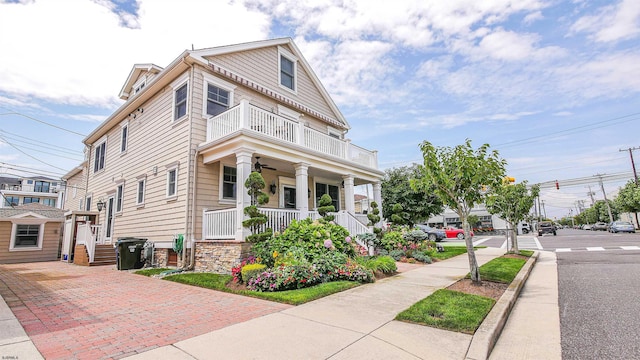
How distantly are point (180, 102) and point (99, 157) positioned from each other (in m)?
9.48

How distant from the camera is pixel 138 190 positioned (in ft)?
41.5

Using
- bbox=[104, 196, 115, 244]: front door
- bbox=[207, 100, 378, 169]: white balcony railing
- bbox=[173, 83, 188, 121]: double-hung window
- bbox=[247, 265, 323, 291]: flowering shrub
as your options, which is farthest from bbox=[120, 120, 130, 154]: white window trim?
bbox=[247, 265, 323, 291]: flowering shrub

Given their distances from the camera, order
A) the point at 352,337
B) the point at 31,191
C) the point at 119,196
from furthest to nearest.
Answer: the point at 31,191, the point at 119,196, the point at 352,337

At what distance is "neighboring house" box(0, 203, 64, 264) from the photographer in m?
15.1

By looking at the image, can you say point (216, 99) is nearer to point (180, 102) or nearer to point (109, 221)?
point (180, 102)

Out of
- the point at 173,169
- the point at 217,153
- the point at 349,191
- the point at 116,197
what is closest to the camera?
the point at 217,153

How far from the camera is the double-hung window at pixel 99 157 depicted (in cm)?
1642

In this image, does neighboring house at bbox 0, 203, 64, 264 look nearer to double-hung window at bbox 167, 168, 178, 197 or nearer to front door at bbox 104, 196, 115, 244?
front door at bbox 104, 196, 115, 244

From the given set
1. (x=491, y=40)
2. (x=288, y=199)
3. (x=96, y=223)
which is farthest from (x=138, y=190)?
(x=491, y=40)

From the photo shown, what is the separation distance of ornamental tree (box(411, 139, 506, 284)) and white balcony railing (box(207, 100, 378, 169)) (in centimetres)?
472

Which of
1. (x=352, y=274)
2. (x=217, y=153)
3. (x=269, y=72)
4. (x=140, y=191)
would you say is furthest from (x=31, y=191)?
(x=352, y=274)

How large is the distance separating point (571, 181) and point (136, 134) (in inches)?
2072

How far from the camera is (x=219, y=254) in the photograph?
28.9 feet

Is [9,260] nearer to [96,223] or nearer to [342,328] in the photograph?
[96,223]
